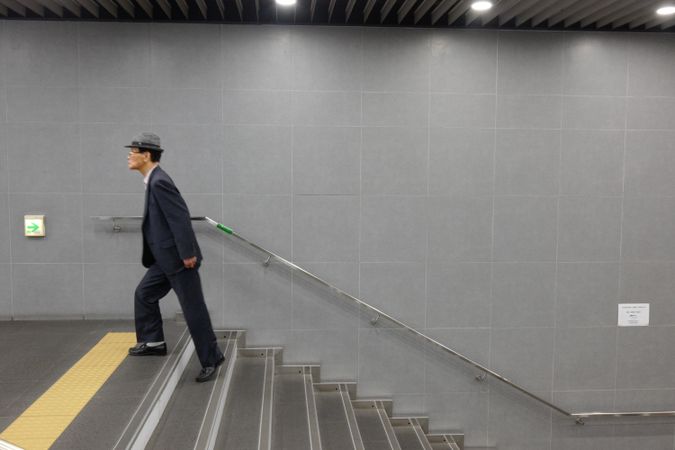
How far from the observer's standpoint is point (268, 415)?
3053 mm

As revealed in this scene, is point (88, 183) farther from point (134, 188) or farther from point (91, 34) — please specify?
point (91, 34)

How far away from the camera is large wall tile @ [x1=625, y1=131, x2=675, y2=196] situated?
438cm

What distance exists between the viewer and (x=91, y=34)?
3990 mm

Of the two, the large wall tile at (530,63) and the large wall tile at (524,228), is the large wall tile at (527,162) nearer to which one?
the large wall tile at (524,228)

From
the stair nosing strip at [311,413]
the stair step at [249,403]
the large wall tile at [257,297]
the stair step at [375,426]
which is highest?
the large wall tile at [257,297]

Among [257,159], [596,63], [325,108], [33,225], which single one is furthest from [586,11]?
[33,225]

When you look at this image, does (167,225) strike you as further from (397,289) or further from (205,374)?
(397,289)

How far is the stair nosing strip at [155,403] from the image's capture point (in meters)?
2.33

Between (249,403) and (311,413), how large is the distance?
19.7 inches

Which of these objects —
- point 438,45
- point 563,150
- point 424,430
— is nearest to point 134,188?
point 438,45

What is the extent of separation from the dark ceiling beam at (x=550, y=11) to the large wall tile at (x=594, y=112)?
73cm

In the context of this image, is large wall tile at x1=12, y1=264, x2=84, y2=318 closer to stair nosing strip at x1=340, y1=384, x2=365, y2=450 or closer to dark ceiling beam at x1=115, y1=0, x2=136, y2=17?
dark ceiling beam at x1=115, y1=0, x2=136, y2=17

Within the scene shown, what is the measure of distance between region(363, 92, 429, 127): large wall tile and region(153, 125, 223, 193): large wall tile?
1.35 m

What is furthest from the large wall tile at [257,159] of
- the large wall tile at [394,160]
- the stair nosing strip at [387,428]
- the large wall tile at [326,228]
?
the stair nosing strip at [387,428]
